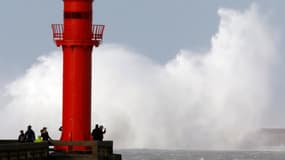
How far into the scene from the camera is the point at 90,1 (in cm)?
3822

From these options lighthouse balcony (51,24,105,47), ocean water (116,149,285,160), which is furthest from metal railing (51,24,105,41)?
ocean water (116,149,285,160)

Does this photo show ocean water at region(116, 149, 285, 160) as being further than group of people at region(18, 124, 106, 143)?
Yes

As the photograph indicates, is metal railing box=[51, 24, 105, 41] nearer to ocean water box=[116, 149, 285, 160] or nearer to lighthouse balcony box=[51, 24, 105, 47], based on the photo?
lighthouse balcony box=[51, 24, 105, 47]

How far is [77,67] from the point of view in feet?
125

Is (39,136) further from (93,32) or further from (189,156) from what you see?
(189,156)

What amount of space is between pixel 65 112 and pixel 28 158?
5613mm

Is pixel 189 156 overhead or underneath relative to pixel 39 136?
overhead

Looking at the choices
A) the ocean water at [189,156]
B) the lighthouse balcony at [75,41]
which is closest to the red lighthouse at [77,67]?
the lighthouse balcony at [75,41]

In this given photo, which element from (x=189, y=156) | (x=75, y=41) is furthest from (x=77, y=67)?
(x=189, y=156)

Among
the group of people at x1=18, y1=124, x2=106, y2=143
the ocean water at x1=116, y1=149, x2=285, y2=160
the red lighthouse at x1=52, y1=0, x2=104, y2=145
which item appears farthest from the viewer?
the ocean water at x1=116, y1=149, x2=285, y2=160

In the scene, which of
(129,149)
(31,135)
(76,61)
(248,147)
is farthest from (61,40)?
(248,147)

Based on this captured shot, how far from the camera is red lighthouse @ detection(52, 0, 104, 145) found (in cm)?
3809

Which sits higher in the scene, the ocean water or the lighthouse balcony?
the ocean water

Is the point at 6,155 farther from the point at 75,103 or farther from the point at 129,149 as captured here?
the point at 129,149
